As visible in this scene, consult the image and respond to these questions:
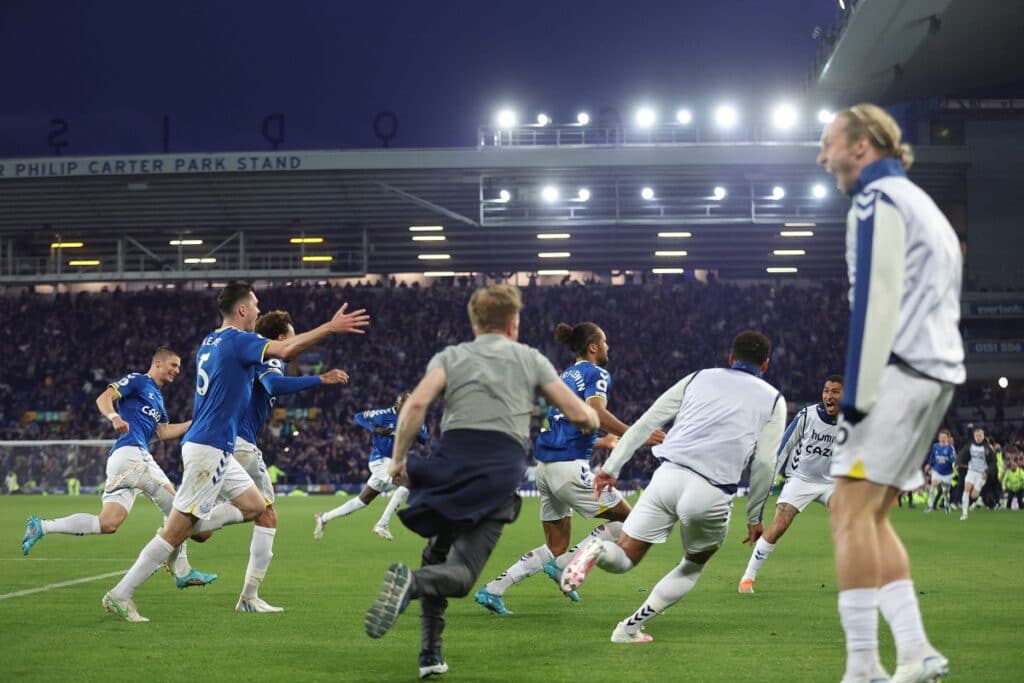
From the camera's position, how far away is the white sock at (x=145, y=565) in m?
9.50

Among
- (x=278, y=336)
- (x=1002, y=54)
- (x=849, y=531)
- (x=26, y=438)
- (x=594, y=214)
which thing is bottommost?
(x=26, y=438)

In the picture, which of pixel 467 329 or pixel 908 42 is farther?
pixel 467 329

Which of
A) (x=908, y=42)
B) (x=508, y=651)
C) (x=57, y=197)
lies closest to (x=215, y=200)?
(x=57, y=197)

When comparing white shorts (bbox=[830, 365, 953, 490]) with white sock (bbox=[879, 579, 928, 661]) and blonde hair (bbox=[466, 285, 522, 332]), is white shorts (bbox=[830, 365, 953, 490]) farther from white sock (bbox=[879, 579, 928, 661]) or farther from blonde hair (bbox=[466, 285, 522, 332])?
blonde hair (bbox=[466, 285, 522, 332])

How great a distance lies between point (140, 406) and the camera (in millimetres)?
13578

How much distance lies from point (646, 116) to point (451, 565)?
133 ft

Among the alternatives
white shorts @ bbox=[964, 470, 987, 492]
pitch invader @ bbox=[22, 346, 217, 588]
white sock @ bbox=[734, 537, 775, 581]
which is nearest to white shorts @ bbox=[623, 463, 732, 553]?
white sock @ bbox=[734, 537, 775, 581]

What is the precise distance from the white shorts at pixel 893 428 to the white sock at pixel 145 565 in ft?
19.6

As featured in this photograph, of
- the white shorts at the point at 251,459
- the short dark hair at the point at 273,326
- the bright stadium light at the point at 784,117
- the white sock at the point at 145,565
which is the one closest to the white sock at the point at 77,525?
the white shorts at the point at 251,459

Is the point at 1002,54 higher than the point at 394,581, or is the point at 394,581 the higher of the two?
the point at 1002,54

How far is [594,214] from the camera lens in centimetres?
4609

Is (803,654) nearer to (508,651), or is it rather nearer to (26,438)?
(508,651)

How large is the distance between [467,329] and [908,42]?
2003 centimetres

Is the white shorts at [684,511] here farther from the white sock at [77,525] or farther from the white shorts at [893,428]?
the white sock at [77,525]
